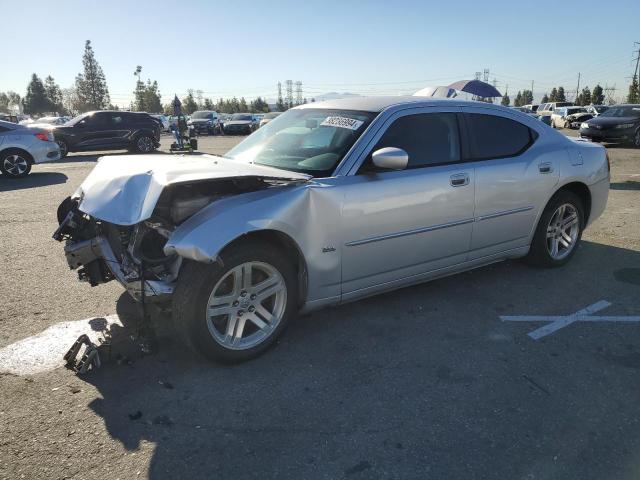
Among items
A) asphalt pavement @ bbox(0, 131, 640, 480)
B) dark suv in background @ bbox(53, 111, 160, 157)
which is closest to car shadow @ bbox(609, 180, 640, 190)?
asphalt pavement @ bbox(0, 131, 640, 480)

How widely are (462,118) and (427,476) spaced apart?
293 cm

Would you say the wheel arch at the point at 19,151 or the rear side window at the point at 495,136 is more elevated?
the rear side window at the point at 495,136

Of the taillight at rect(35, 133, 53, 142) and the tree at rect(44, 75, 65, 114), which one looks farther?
the tree at rect(44, 75, 65, 114)

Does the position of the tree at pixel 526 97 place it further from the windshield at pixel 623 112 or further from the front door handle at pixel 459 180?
the front door handle at pixel 459 180

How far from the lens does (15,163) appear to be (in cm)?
1195

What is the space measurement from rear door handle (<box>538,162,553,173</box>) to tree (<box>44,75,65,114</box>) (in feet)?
370

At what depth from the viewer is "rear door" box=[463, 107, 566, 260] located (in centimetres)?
413

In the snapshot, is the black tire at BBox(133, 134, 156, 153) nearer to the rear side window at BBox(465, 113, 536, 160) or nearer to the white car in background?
the white car in background

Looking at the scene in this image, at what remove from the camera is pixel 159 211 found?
3260 millimetres

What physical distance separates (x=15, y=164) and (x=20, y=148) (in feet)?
1.34

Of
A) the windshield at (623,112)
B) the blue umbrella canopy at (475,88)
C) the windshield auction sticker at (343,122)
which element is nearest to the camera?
the windshield auction sticker at (343,122)

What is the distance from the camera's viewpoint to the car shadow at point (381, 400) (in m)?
→ 2.32

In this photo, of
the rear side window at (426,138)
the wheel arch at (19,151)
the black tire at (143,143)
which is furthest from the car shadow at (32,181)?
the rear side window at (426,138)

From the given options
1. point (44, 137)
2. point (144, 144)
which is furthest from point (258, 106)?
point (44, 137)
